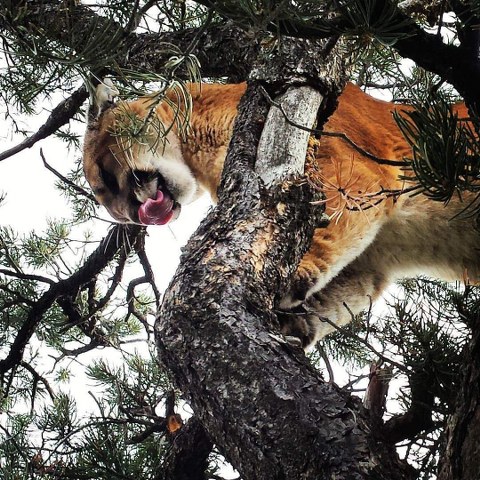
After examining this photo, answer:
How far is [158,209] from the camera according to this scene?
2820 mm

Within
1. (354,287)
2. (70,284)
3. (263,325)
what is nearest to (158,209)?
(70,284)

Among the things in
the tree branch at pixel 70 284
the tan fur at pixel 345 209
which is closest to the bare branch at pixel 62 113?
the tan fur at pixel 345 209

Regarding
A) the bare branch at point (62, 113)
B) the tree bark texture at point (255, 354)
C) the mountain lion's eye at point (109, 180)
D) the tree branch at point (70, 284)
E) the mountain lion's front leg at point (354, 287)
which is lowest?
the tree bark texture at point (255, 354)

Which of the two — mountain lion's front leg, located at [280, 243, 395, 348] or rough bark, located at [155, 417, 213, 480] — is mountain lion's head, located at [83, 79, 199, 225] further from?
rough bark, located at [155, 417, 213, 480]

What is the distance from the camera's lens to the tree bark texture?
98 centimetres

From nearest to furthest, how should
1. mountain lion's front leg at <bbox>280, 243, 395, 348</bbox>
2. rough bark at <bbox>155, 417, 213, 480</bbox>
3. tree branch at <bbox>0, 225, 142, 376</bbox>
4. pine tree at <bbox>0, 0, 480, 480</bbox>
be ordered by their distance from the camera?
1. pine tree at <bbox>0, 0, 480, 480</bbox>
2. rough bark at <bbox>155, 417, 213, 480</bbox>
3. tree branch at <bbox>0, 225, 142, 376</bbox>
4. mountain lion's front leg at <bbox>280, 243, 395, 348</bbox>

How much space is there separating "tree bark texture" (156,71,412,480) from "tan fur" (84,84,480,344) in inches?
24.1

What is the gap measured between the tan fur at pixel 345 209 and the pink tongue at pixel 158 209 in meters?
0.04

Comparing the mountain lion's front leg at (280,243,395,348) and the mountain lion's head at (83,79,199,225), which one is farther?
the mountain lion's head at (83,79,199,225)

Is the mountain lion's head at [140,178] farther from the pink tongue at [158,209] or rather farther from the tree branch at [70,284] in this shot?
the tree branch at [70,284]

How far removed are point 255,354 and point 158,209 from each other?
70.0 inches

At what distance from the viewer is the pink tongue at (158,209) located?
272 cm

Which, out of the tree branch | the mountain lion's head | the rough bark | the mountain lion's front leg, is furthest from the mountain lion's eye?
the rough bark

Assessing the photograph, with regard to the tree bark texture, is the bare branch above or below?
above
